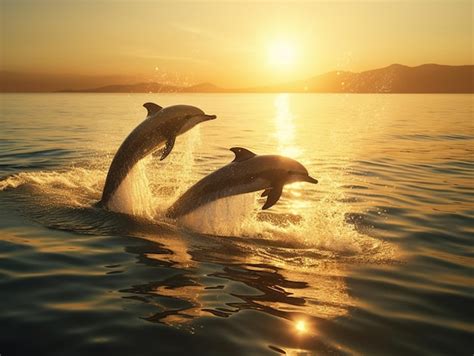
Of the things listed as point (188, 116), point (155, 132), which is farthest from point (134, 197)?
point (188, 116)

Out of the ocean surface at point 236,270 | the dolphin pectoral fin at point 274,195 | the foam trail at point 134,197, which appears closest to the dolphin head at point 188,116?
the foam trail at point 134,197

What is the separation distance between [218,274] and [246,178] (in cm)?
350

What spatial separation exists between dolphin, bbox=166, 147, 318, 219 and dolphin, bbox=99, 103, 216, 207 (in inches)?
49.4

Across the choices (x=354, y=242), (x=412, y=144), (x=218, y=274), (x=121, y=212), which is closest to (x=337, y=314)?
(x=218, y=274)

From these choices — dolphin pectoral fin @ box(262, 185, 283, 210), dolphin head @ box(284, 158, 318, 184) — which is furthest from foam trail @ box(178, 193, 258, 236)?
dolphin head @ box(284, 158, 318, 184)

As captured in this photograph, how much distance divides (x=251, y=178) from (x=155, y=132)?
8.48 ft

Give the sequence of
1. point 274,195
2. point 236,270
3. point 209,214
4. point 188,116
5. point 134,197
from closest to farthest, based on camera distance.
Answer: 1. point 236,270
2. point 274,195
3. point 209,214
4. point 188,116
5. point 134,197

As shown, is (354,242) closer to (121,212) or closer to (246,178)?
(246,178)

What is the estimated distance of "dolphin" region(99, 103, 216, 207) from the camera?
1197 cm

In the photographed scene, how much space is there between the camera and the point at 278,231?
11.6 m

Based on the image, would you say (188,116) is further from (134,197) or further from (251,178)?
(134,197)

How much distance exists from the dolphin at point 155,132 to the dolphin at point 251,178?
1255 mm

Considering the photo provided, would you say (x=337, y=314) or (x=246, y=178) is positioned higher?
(x=246, y=178)

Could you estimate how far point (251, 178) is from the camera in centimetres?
1161
